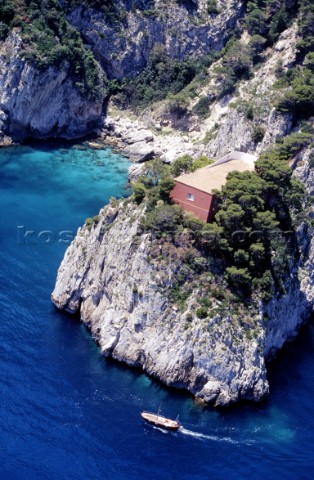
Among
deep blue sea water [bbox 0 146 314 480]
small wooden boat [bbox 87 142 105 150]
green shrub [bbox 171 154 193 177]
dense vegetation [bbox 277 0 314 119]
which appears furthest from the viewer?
small wooden boat [bbox 87 142 105 150]

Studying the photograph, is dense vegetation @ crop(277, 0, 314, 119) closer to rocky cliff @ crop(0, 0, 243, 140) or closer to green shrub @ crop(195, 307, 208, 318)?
rocky cliff @ crop(0, 0, 243, 140)

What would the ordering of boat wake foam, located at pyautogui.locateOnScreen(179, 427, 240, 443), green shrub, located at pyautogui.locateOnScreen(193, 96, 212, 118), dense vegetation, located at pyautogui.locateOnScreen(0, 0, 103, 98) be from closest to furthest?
boat wake foam, located at pyautogui.locateOnScreen(179, 427, 240, 443), dense vegetation, located at pyautogui.locateOnScreen(0, 0, 103, 98), green shrub, located at pyautogui.locateOnScreen(193, 96, 212, 118)

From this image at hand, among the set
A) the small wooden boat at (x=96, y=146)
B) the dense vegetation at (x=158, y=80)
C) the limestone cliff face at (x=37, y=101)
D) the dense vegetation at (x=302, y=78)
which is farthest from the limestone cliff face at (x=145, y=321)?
the dense vegetation at (x=158, y=80)

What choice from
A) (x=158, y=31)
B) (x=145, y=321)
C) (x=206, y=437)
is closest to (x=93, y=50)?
(x=158, y=31)

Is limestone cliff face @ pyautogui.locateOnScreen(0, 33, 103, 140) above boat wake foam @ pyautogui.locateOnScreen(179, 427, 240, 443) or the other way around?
above

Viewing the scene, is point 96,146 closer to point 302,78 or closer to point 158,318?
point 302,78

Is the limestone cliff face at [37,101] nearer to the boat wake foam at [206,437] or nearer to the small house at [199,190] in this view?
the small house at [199,190]

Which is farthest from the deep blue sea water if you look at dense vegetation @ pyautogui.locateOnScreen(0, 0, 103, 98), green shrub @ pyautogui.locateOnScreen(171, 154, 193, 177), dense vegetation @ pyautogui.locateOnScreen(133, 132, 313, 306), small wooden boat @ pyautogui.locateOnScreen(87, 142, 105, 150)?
dense vegetation @ pyautogui.locateOnScreen(0, 0, 103, 98)
